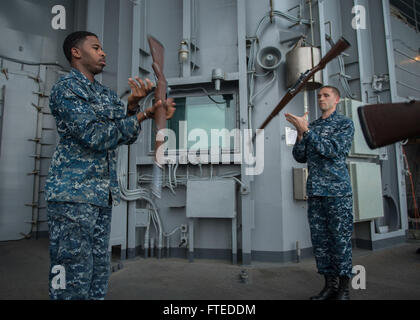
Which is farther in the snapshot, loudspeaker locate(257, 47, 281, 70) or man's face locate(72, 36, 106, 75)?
loudspeaker locate(257, 47, 281, 70)

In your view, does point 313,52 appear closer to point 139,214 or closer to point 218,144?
point 218,144

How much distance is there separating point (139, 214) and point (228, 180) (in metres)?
1.24

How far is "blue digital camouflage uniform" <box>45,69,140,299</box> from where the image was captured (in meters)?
1.22

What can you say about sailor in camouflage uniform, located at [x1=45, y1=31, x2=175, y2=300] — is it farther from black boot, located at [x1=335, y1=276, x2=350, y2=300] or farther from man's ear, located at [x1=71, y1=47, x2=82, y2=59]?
black boot, located at [x1=335, y1=276, x2=350, y2=300]

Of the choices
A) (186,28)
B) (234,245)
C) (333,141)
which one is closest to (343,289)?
(333,141)

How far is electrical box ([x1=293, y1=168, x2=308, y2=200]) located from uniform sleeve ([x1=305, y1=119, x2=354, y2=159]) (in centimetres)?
112

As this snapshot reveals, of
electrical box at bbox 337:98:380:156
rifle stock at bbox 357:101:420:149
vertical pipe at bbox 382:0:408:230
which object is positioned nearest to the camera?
rifle stock at bbox 357:101:420:149

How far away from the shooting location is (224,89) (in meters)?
3.48

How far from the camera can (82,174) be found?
51.3 inches

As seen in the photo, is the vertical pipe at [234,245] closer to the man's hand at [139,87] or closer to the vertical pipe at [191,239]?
the vertical pipe at [191,239]

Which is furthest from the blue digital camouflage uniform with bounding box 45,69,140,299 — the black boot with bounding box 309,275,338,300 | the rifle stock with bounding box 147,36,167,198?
the black boot with bounding box 309,275,338,300

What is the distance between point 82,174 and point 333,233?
1.78 meters

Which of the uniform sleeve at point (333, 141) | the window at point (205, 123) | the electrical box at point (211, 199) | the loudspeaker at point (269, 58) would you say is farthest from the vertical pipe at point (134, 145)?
the uniform sleeve at point (333, 141)

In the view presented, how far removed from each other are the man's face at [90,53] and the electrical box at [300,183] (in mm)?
2521
